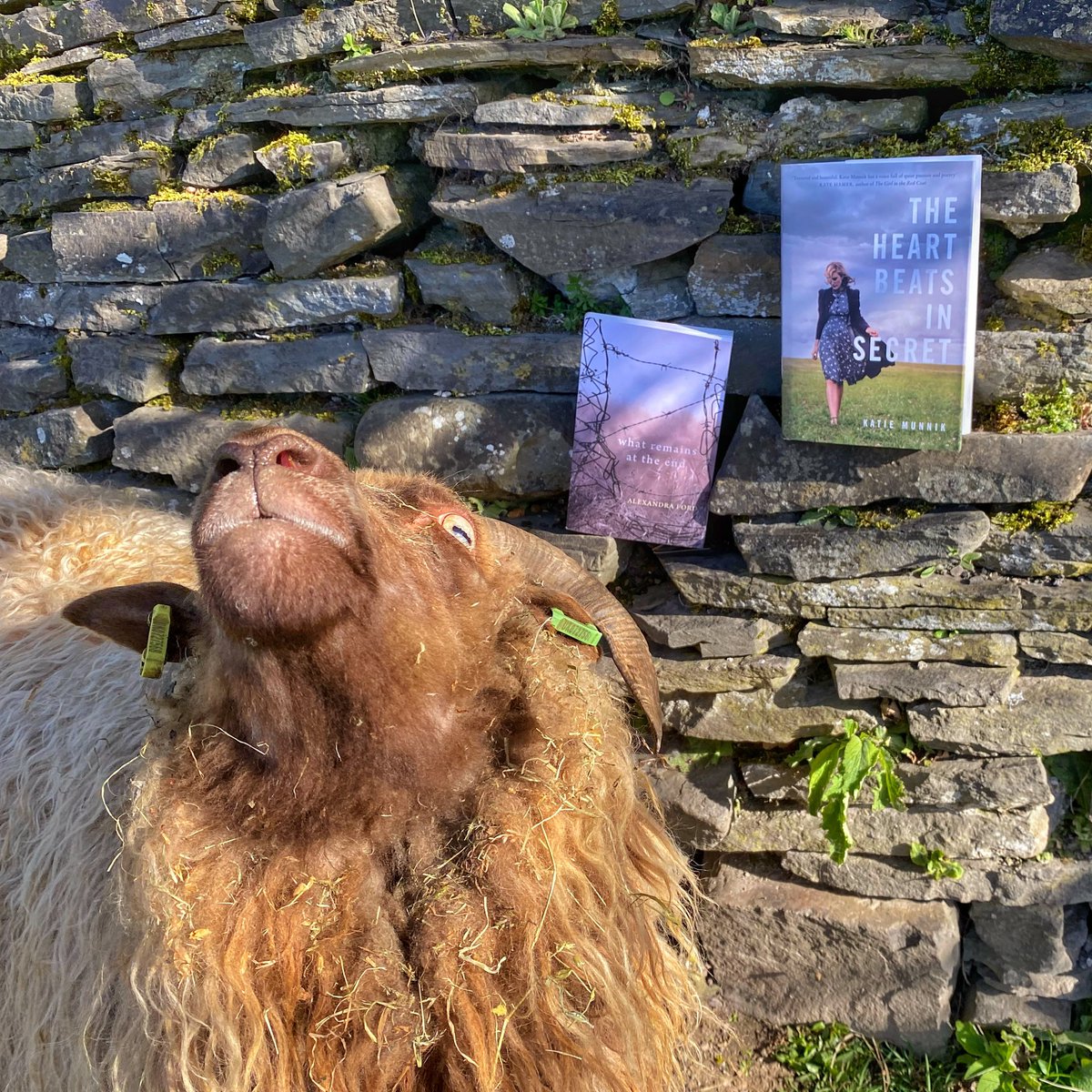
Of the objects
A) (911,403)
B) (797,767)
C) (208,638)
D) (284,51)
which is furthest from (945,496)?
(284,51)

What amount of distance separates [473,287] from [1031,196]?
161 cm

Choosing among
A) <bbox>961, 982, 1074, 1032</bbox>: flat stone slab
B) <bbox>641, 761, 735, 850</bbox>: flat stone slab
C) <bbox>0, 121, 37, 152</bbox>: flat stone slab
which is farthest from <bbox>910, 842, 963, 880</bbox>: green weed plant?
<bbox>0, 121, 37, 152</bbox>: flat stone slab

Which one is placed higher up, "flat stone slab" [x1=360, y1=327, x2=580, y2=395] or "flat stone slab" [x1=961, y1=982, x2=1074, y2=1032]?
"flat stone slab" [x1=360, y1=327, x2=580, y2=395]

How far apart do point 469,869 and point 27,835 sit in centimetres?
125

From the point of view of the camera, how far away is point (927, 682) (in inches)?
111

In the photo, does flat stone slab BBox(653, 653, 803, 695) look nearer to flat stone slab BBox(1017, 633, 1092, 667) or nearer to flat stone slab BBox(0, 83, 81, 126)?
flat stone slab BBox(1017, 633, 1092, 667)

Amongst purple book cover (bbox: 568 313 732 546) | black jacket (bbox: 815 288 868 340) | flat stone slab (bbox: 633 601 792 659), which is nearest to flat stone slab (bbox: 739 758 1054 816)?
flat stone slab (bbox: 633 601 792 659)

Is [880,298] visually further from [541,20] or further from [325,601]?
[325,601]

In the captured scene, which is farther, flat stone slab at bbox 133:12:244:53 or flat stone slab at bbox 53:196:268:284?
flat stone slab at bbox 53:196:268:284

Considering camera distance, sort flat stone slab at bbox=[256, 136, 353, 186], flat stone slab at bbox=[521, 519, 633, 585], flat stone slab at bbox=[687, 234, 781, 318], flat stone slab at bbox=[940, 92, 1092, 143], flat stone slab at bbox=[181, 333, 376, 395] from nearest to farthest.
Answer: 1. flat stone slab at bbox=[940, 92, 1092, 143]
2. flat stone slab at bbox=[687, 234, 781, 318]
3. flat stone slab at bbox=[521, 519, 633, 585]
4. flat stone slab at bbox=[256, 136, 353, 186]
5. flat stone slab at bbox=[181, 333, 376, 395]

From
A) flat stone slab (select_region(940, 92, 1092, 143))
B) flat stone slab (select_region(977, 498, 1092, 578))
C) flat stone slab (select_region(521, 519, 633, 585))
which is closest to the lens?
flat stone slab (select_region(940, 92, 1092, 143))

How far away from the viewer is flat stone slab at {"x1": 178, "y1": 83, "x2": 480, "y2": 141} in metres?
2.87

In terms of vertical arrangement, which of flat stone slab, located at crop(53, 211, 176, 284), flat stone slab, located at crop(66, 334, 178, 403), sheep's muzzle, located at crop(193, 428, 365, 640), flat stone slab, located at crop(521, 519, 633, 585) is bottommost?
flat stone slab, located at crop(521, 519, 633, 585)

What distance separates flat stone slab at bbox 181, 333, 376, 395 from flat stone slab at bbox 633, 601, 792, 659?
130cm
